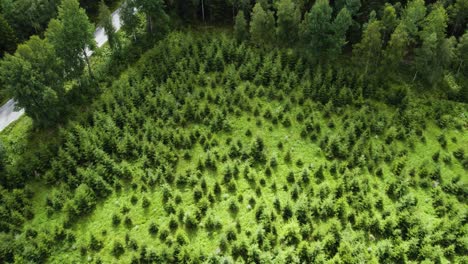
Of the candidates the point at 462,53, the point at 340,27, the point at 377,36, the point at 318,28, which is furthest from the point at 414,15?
the point at 318,28

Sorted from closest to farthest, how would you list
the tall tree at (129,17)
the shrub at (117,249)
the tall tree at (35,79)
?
the shrub at (117,249) → the tall tree at (35,79) → the tall tree at (129,17)

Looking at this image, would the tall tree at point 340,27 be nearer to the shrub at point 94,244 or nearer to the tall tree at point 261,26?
the tall tree at point 261,26

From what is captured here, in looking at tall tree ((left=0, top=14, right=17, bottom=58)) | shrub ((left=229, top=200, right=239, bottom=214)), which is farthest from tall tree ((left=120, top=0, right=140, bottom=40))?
shrub ((left=229, top=200, right=239, bottom=214))

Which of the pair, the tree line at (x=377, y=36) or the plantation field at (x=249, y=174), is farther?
the tree line at (x=377, y=36)

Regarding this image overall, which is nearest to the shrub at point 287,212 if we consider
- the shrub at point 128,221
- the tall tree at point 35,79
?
the shrub at point 128,221

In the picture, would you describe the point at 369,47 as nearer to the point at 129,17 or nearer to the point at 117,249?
the point at 129,17

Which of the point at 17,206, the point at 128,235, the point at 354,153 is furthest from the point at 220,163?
the point at 17,206

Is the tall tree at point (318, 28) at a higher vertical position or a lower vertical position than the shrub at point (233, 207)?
higher
